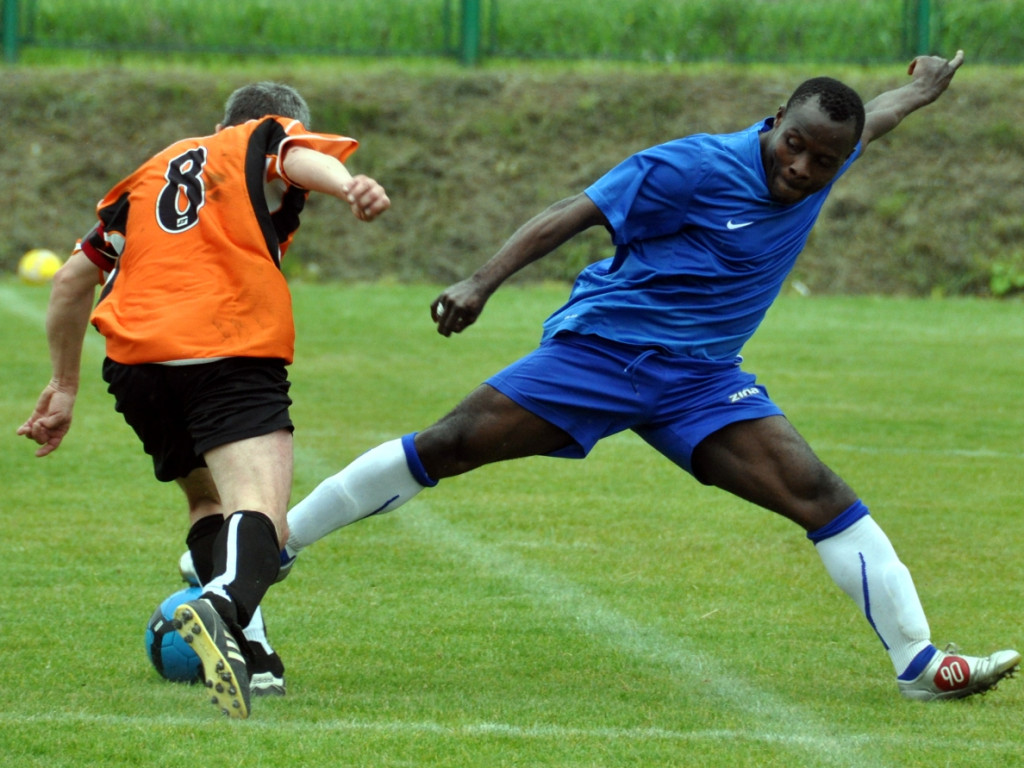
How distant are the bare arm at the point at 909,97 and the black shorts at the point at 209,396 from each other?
210 centimetres

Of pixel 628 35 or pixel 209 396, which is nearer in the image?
pixel 209 396

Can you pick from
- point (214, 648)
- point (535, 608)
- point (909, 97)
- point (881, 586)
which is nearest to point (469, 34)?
point (909, 97)

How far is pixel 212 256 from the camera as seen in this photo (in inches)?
165

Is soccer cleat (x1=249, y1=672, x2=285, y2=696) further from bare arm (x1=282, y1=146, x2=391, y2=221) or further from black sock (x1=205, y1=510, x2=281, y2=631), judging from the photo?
bare arm (x1=282, y1=146, x2=391, y2=221)

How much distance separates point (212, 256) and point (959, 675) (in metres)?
2.41

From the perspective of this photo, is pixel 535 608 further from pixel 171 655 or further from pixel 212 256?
pixel 212 256

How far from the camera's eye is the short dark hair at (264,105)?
179 inches

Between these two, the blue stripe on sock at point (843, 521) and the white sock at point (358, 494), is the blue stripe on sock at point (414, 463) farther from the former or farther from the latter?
the blue stripe on sock at point (843, 521)

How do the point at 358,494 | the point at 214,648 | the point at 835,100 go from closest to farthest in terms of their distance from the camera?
the point at 214,648 < the point at 835,100 < the point at 358,494

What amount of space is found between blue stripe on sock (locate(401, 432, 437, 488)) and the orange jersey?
59 cm

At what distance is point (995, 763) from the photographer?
3717 millimetres

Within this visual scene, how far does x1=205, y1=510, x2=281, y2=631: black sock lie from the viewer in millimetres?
3914

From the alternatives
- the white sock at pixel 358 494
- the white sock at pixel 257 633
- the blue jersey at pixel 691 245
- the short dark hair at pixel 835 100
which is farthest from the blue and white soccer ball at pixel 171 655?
the short dark hair at pixel 835 100

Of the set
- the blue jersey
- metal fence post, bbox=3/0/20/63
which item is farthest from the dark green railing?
the blue jersey
